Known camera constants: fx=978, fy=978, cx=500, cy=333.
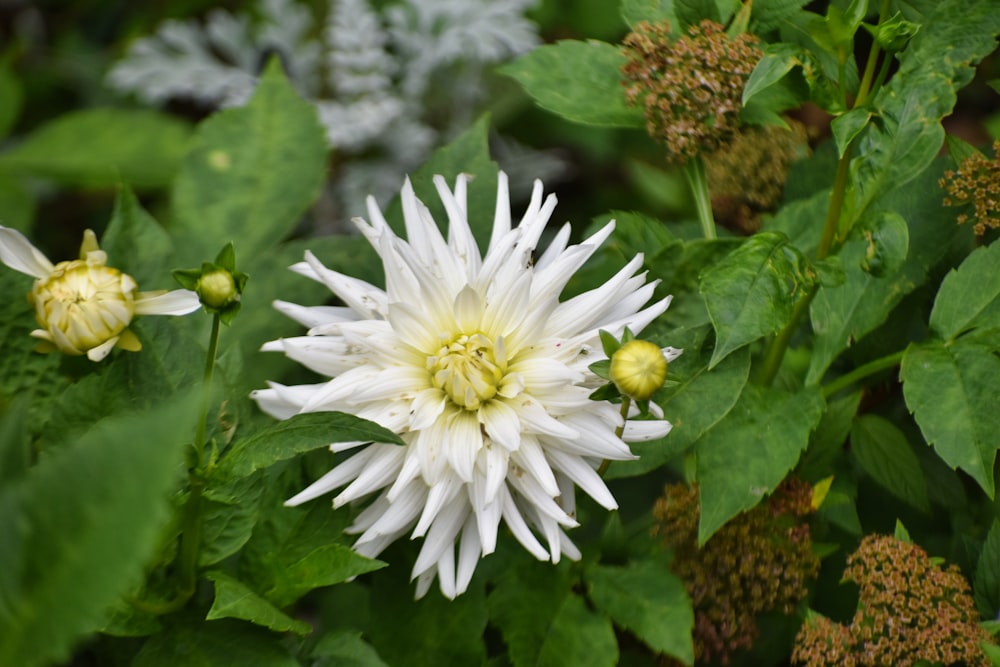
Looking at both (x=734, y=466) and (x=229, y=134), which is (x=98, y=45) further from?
(x=734, y=466)

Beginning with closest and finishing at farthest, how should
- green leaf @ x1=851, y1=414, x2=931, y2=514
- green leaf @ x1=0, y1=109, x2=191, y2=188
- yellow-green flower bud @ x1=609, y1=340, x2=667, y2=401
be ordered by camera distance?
yellow-green flower bud @ x1=609, y1=340, x2=667, y2=401 → green leaf @ x1=851, y1=414, x2=931, y2=514 → green leaf @ x1=0, y1=109, x2=191, y2=188

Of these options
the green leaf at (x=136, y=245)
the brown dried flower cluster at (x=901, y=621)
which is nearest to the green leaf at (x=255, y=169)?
the green leaf at (x=136, y=245)

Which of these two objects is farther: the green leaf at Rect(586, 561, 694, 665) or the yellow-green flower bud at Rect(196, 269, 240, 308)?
the green leaf at Rect(586, 561, 694, 665)

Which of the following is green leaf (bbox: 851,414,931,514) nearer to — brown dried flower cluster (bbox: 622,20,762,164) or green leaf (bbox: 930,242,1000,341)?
green leaf (bbox: 930,242,1000,341)

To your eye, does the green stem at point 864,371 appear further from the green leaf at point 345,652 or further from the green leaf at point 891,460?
the green leaf at point 345,652

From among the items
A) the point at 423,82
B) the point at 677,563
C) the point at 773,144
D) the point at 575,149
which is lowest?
the point at 575,149

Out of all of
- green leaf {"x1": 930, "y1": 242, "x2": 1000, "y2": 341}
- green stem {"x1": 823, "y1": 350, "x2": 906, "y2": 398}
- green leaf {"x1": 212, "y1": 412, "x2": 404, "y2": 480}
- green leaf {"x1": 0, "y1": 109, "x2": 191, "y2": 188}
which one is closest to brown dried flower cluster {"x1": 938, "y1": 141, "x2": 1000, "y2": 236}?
green leaf {"x1": 930, "y1": 242, "x2": 1000, "y2": 341}

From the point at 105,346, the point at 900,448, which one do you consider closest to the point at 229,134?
the point at 105,346
